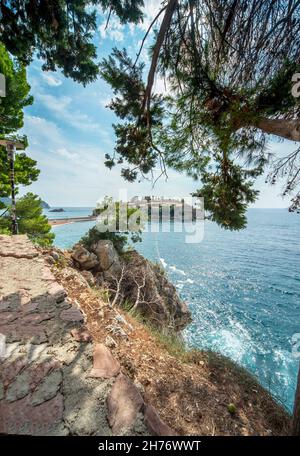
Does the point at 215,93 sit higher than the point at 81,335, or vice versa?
the point at 215,93

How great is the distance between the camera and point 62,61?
10.1 feet

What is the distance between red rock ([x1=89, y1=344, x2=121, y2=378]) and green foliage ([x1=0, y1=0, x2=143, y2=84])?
3.70m

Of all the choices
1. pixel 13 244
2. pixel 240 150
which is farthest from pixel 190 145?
pixel 13 244

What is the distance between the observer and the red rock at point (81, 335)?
1.73m

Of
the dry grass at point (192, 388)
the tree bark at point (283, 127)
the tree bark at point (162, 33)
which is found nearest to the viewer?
the dry grass at point (192, 388)

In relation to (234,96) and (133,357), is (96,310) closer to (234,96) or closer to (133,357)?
(133,357)

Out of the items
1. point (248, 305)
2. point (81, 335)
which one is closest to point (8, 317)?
point (81, 335)

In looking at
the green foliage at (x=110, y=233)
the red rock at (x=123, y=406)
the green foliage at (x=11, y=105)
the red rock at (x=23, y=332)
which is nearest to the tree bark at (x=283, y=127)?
the red rock at (x=123, y=406)

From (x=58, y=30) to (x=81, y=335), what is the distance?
3.78 metres

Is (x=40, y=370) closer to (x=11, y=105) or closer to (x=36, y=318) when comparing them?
(x=36, y=318)

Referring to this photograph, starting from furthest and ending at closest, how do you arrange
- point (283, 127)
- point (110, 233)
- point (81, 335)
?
1. point (110, 233)
2. point (283, 127)
3. point (81, 335)

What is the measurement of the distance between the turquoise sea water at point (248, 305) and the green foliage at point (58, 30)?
18.8 feet

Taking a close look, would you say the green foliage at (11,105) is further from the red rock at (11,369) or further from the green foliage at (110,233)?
the red rock at (11,369)

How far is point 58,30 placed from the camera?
8.42ft
